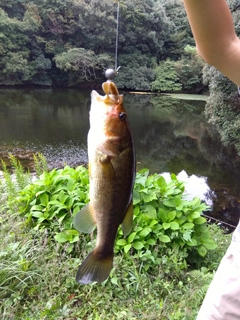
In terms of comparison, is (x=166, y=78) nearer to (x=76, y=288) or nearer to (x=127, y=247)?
(x=127, y=247)

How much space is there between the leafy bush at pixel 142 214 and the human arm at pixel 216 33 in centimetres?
222

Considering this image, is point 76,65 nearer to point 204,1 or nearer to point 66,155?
point 66,155

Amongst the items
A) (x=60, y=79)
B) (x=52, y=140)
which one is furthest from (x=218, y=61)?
(x=60, y=79)

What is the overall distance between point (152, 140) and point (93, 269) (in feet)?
41.1

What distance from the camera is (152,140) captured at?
13586mm

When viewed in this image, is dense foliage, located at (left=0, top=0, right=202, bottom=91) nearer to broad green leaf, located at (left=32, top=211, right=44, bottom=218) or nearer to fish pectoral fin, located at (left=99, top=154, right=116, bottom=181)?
broad green leaf, located at (left=32, top=211, right=44, bottom=218)

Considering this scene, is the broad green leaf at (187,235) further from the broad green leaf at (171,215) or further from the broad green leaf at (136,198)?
the broad green leaf at (136,198)

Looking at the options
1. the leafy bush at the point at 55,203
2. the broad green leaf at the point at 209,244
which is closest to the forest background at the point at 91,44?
the leafy bush at the point at 55,203

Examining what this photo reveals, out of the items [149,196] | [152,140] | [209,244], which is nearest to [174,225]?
[149,196]

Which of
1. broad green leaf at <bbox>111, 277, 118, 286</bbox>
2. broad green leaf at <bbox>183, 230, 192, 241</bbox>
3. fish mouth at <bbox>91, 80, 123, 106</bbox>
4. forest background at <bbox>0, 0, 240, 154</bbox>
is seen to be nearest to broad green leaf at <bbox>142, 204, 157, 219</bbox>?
broad green leaf at <bbox>183, 230, 192, 241</bbox>

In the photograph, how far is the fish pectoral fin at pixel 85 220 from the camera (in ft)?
3.93

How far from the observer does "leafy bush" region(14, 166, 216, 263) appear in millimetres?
3125

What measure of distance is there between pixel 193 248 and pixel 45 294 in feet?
5.20

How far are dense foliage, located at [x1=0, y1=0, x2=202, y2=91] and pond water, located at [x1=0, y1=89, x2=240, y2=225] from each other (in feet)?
10.2
